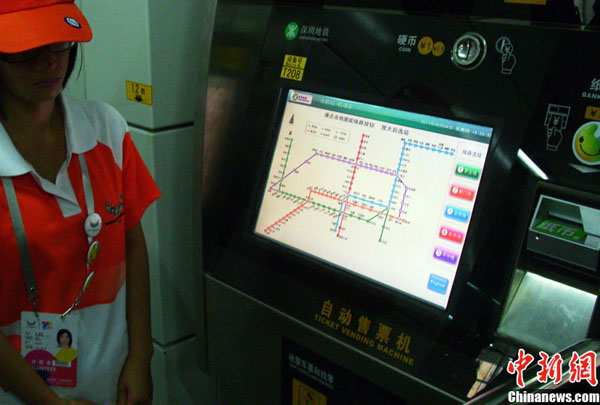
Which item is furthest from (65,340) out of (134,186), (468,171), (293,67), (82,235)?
(468,171)

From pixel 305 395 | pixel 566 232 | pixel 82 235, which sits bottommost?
pixel 305 395

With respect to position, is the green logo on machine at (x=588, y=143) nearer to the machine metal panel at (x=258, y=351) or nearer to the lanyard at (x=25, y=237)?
the machine metal panel at (x=258, y=351)

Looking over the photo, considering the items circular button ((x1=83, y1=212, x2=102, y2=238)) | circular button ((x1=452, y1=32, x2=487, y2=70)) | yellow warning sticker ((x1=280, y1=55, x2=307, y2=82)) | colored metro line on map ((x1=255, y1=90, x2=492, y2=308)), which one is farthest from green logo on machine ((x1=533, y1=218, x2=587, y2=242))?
circular button ((x1=83, y1=212, x2=102, y2=238))

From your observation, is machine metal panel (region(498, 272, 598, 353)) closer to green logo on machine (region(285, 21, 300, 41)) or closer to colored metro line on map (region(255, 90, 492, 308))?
colored metro line on map (region(255, 90, 492, 308))

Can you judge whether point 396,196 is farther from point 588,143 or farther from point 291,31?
point 291,31

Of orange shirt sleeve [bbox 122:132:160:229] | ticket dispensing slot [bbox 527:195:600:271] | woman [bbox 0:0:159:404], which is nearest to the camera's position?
ticket dispensing slot [bbox 527:195:600:271]

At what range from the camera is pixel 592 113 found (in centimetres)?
82

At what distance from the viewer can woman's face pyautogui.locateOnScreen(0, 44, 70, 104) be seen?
3.29 ft

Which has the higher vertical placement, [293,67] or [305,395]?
[293,67]

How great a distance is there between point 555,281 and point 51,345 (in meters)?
0.97

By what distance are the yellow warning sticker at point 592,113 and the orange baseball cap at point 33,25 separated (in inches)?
33.8

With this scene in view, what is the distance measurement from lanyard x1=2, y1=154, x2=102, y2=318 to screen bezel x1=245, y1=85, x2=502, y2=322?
12.6 inches

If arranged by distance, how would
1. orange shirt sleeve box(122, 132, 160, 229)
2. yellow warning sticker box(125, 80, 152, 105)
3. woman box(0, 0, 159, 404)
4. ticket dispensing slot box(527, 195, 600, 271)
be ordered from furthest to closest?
yellow warning sticker box(125, 80, 152, 105) → orange shirt sleeve box(122, 132, 160, 229) → woman box(0, 0, 159, 404) → ticket dispensing slot box(527, 195, 600, 271)

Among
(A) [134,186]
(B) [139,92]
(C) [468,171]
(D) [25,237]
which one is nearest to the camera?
(C) [468,171]
